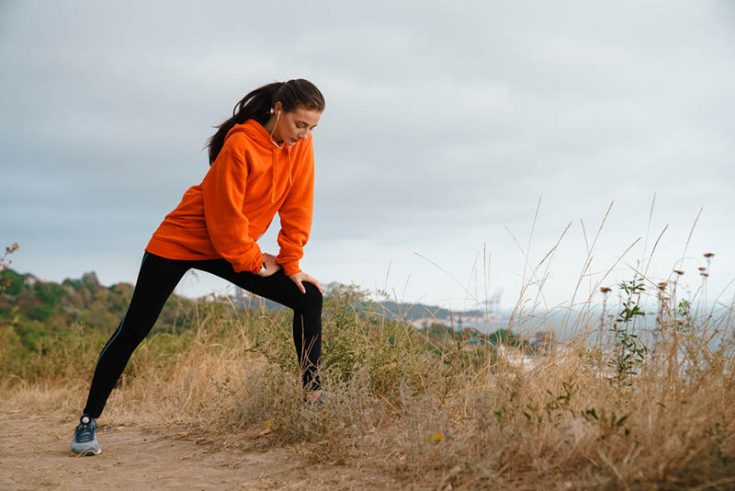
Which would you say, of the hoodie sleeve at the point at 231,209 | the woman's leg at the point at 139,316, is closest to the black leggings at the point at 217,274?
the woman's leg at the point at 139,316

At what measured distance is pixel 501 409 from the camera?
2.85 meters

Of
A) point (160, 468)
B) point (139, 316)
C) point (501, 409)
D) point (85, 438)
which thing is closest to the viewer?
point (501, 409)

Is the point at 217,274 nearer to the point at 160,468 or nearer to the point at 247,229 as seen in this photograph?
the point at 247,229

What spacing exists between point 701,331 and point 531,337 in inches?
39.9

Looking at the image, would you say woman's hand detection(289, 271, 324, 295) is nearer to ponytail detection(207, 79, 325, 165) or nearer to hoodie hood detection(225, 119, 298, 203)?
hoodie hood detection(225, 119, 298, 203)

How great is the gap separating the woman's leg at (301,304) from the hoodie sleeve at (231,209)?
16 centimetres

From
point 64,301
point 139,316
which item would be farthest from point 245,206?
point 64,301

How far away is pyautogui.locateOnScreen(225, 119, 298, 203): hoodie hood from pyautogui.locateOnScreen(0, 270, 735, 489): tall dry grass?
1045 millimetres

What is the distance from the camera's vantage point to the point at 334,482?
299 centimetres

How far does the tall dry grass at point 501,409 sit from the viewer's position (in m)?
2.44

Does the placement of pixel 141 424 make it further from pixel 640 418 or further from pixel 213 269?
pixel 640 418

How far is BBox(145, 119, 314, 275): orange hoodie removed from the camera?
3625 mm

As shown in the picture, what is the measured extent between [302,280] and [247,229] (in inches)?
17.6

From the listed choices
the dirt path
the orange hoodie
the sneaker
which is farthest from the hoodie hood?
the sneaker
